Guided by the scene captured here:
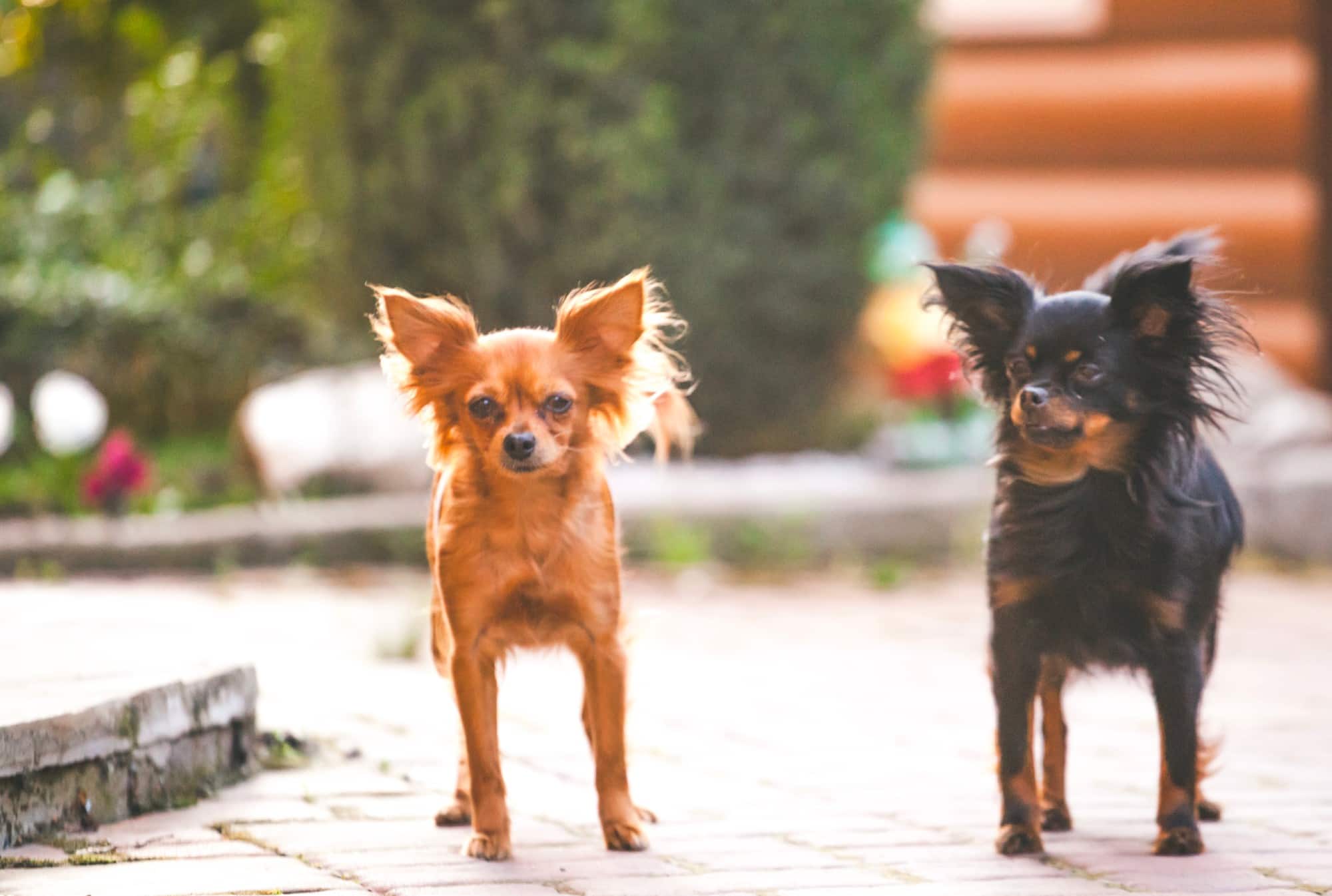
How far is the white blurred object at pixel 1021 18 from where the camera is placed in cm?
1034

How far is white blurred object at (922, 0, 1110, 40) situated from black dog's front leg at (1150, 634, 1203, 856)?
7546mm

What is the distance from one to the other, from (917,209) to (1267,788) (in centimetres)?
694

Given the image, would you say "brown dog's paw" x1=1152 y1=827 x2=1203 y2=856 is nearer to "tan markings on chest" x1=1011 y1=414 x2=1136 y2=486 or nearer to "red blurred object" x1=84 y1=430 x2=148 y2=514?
"tan markings on chest" x1=1011 y1=414 x2=1136 y2=486

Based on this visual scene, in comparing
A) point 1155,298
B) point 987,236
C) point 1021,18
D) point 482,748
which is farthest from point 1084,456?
point 1021,18

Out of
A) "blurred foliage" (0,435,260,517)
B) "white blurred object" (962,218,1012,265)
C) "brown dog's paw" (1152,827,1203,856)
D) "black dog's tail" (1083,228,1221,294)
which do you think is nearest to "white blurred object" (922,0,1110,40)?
"white blurred object" (962,218,1012,265)

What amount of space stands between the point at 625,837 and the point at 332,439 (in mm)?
5378

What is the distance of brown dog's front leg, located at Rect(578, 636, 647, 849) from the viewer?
3344 millimetres

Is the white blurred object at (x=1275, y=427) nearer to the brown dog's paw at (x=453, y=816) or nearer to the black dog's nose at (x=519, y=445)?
the brown dog's paw at (x=453, y=816)

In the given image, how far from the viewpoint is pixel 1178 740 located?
3307 mm

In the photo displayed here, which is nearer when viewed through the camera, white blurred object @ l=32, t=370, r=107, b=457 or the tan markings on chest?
the tan markings on chest

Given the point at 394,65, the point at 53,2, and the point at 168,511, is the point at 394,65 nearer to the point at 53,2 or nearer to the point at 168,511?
the point at 168,511

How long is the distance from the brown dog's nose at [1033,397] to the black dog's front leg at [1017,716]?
16.6 inches

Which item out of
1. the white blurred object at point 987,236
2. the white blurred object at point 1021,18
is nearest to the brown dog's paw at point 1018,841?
the white blurred object at point 987,236

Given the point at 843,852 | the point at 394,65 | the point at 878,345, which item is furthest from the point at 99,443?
the point at 843,852
